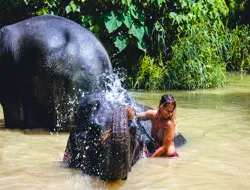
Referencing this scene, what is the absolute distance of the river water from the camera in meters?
4.19

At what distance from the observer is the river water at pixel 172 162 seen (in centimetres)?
419

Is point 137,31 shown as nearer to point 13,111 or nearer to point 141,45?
point 141,45

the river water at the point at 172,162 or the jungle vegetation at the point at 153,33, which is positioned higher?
the jungle vegetation at the point at 153,33

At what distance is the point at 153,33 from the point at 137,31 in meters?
0.72

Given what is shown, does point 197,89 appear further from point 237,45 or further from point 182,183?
point 182,183

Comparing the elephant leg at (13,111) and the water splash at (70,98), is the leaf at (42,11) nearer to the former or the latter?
the elephant leg at (13,111)

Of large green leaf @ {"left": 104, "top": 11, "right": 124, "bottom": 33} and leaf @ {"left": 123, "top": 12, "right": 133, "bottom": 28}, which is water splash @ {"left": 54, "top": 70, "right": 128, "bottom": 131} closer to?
large green leaf @ {"left": 104, "top": 11, "right": 124, "bottom": 33}

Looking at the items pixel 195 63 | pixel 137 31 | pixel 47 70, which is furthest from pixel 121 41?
pixel 47 70

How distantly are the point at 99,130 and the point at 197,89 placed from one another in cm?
594

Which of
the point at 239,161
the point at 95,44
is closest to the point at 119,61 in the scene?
the point at 95,44

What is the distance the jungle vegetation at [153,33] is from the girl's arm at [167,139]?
14.9 feet

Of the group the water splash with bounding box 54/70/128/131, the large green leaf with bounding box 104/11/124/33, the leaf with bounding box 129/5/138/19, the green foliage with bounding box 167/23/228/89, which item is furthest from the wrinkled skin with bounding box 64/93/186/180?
the green foliage with bounding box 167/23/228/89

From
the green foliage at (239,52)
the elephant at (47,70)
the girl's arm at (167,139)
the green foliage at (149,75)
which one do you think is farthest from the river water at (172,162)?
the green foliage at (239,52)

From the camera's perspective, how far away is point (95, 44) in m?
6.18
